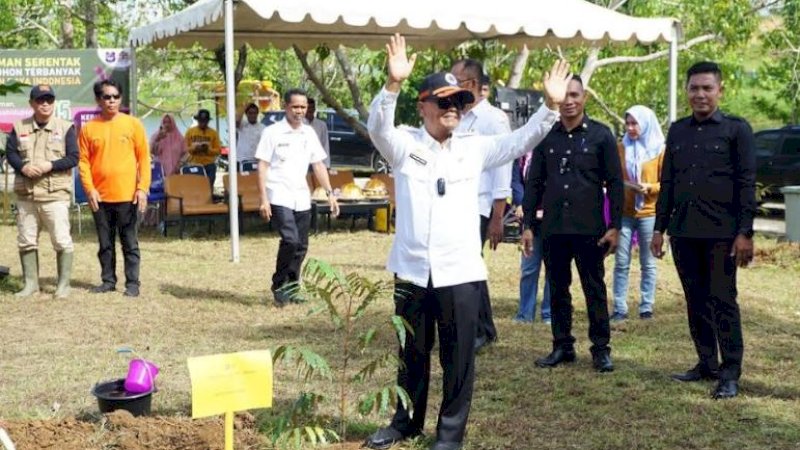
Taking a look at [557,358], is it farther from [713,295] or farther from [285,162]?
[285,162]

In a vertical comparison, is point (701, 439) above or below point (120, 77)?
below

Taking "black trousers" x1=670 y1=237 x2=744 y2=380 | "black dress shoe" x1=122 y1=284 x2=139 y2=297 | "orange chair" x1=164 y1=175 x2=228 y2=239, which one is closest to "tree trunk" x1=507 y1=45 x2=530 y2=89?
"orange chair" x1=164 y1=175 x2=228 y2=239

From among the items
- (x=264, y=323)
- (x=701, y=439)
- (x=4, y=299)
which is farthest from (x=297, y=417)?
(x=4, y=299)

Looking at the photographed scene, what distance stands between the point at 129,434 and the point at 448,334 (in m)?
1.53

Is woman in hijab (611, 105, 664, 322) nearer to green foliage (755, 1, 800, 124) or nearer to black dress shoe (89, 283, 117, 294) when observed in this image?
black dress shoe (89, 283, 117, 294)

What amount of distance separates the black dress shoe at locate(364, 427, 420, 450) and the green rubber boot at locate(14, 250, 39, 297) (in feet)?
19.0

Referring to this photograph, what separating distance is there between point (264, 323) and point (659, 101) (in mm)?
16291

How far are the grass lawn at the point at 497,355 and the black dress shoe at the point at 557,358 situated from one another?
0.29ft

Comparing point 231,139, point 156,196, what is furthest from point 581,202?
point 156,196

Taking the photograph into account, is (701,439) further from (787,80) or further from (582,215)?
(787,80)

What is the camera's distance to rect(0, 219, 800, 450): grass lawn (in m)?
5.65

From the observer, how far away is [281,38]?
51.2ft

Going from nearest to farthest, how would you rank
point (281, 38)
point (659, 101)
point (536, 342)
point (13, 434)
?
point (13, 434)
point (536, 342)
point (281, 38)
point (659, 101)

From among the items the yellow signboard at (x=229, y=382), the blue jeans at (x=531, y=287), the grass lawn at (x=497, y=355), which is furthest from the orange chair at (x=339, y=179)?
the yellow signboard at (x=229, y=382)
